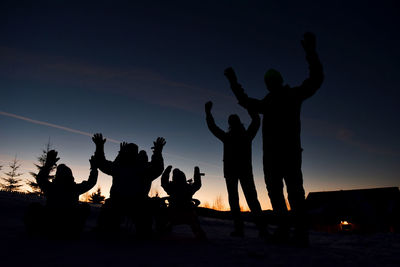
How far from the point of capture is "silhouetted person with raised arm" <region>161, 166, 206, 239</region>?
13.5 feet

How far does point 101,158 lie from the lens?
159 inches

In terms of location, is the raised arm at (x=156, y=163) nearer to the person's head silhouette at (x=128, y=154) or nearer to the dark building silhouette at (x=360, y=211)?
the person's head silhouette at (x=128, y=154)

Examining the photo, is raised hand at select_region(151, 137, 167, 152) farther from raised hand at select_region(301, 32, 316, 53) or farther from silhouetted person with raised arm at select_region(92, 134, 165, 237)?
raised hand at select_region(301, 32, 316, 53)

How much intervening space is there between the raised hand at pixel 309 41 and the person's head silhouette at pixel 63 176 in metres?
4.10

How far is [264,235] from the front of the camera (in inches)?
171

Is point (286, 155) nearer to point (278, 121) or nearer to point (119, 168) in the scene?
point (278, 121)

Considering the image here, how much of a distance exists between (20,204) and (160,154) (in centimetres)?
583

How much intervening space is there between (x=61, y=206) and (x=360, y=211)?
23257 millimetres

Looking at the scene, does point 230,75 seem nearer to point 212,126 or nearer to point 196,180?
point 212,126

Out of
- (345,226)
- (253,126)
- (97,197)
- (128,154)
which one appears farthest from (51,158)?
(97,197)

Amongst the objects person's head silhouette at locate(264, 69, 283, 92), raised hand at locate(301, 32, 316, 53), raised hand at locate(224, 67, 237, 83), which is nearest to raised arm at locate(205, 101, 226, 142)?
raised hand at locate(224, 67, 237, 83)

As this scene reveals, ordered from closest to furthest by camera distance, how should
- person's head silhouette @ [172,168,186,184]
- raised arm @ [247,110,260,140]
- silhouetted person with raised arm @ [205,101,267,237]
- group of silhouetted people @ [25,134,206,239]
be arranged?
group of silhouetted people @ [25,134,206,239], silhouetted person with raised arm @ [205,101,267,237], raised arm @ [247,110,260,140], person's head silhouette @ [172,168,186,184]

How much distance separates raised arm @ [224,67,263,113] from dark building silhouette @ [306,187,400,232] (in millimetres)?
A: 19001

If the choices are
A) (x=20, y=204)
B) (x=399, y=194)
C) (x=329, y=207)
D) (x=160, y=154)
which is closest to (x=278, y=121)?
(x=160, y=154)
